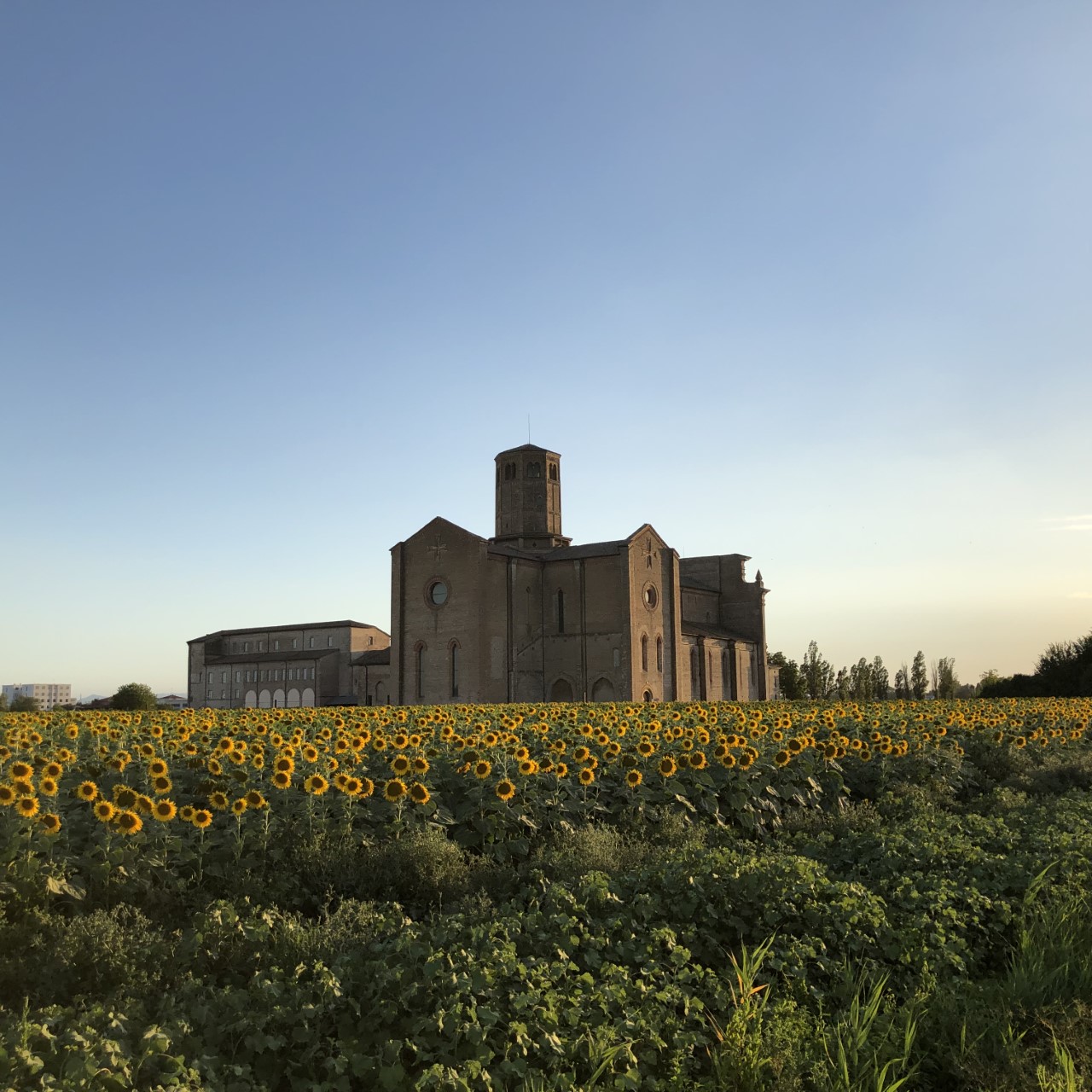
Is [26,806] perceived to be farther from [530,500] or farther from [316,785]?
[530,500]

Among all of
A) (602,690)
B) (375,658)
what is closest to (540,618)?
(602,690)

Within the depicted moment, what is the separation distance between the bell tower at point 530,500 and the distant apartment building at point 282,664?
15.1m

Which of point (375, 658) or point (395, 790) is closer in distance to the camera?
point (395, 790)

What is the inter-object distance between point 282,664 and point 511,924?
71.6 meters

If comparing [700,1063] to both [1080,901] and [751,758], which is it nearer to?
[1080,901]

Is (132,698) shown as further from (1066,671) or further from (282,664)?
(1066,671)

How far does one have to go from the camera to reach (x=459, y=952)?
17.0ft

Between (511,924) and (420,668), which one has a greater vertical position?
(420,668)

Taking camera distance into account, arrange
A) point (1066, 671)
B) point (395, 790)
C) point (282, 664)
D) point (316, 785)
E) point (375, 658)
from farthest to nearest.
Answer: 1. point (282, 664)
2. point (375, 658)
3. point (1066, 671)
4. point (395, 790)
5. point (316, 785)

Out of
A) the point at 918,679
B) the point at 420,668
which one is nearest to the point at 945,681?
the point at 918,679

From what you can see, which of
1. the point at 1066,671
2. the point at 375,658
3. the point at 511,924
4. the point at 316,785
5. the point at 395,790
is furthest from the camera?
the point at 375,658

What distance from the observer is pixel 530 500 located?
58.3m

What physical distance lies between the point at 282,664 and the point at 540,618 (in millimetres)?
29990

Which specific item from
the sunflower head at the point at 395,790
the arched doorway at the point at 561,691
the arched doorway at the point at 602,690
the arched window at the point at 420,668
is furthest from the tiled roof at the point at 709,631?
the sunflower head at the point at 395,790
